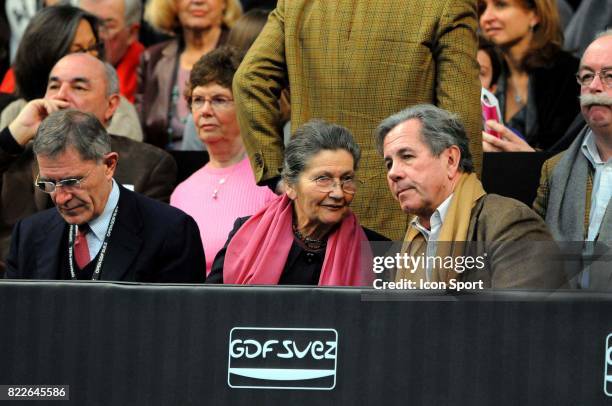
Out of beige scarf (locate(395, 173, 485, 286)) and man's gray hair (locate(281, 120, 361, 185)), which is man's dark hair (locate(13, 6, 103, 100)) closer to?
man's gray hair (locate(281, 120, 361, 185))

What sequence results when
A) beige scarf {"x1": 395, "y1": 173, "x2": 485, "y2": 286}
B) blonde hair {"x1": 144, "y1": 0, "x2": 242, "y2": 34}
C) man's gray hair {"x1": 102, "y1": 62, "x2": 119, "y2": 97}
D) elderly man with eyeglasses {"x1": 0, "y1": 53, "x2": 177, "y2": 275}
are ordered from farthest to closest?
blonde hair {"x1": 144, "y1": 0, "x2": 242, "y2": 34}
man's gray hair {"x1": 102, "y1": 62, "x2": 119, "y2": 97}
elderly man with eyeglasses {"x1": 0, "y1": 53, "x2": 177, "y2": 275}
beige scarf {"x1": 395, "y1": 173, "x2": 485, "y2": 286}

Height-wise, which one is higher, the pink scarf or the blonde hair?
the blonde hair

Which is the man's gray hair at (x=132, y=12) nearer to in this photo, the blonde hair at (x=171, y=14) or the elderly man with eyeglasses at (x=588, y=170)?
the blonde hair at (x=171, y=14)

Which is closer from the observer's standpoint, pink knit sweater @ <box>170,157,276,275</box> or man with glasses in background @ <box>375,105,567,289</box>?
man with glasses in background @ <box>375,105,567,289</box>

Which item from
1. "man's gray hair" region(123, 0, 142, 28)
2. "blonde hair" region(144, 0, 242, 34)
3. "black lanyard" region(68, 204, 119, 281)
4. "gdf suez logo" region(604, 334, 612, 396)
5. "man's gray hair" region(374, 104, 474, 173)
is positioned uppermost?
"man's gray hair" region(123, 0, 142, 28)

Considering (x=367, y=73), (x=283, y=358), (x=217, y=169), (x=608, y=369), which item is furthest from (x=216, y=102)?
(x=608, y=369)

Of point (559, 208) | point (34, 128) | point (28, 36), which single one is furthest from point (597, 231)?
point (28, 36)

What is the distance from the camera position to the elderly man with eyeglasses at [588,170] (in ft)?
13.2

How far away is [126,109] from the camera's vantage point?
5535 millimetres

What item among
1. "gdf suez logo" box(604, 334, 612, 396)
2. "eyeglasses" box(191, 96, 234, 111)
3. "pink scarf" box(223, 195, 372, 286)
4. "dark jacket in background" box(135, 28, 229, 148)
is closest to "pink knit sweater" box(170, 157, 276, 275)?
"eyeglasses" box(191, 96, 234, 111)

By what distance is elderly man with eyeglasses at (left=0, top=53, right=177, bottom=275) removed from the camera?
492 centimetres

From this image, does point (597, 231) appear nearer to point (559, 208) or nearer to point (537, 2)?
point (559, 208)

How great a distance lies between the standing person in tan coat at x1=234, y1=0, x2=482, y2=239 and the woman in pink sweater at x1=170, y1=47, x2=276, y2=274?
410 mm

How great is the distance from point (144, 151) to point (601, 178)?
73.4 inches
